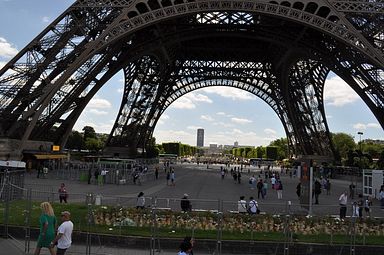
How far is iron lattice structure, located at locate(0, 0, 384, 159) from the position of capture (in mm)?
37062

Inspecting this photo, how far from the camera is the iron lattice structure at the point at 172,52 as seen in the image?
37.1 meters

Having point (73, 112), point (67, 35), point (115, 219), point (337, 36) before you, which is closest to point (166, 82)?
point (73, 112)

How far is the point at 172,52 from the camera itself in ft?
216

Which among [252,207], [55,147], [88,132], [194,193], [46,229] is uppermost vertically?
[88,132]

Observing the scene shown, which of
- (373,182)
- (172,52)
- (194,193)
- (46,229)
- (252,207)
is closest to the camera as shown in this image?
(46,229)

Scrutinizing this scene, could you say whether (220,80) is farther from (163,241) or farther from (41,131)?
(163,241)

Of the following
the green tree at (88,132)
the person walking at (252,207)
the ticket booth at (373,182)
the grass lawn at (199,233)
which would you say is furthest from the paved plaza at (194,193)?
the green tree at (88,132)

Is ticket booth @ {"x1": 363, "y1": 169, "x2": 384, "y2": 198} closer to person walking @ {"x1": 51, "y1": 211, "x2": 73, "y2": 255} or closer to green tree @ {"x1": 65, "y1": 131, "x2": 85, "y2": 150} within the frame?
person walking @ {"x1": 51, "y1": 211, "x2": 73, "y2": 255}

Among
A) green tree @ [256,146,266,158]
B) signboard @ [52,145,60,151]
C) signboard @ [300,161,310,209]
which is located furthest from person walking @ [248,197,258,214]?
green tree @ [256,146,266,158]

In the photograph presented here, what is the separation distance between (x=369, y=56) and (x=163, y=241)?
25751 millimetres

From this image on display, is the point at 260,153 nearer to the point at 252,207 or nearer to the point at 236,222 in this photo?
the point at 252,207

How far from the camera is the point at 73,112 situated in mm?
45750

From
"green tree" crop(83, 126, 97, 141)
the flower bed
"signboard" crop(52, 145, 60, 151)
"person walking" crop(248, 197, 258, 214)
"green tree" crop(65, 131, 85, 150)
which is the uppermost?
"green tree" crop(83, 126, 97, 141)

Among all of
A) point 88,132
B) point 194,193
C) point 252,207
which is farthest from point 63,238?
point 88,132
